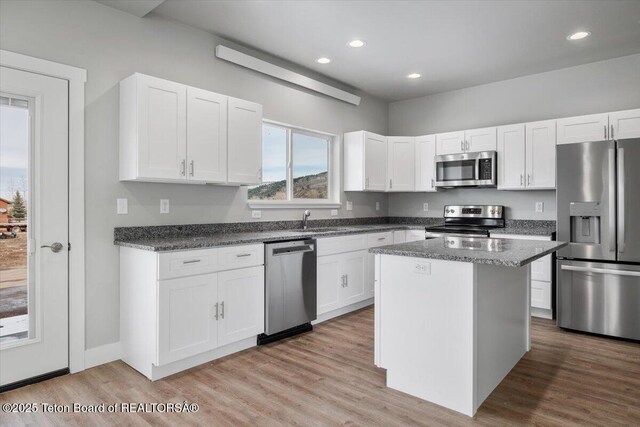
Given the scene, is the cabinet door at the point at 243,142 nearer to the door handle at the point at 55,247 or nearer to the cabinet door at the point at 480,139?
the door handle at the point at 55,247

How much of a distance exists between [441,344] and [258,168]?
221 cm

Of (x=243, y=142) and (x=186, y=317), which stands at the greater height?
(x=243, y=142)

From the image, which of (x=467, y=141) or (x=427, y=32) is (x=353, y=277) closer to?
(x=467, y=141)

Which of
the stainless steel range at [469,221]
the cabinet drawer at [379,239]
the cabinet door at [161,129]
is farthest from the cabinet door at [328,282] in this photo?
the cabinet door at [161,129]

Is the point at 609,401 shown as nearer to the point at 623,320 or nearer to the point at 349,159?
the point at 623,320

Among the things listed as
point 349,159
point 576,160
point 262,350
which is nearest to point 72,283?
point 262,350

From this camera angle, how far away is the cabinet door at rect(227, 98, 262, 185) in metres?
3.41

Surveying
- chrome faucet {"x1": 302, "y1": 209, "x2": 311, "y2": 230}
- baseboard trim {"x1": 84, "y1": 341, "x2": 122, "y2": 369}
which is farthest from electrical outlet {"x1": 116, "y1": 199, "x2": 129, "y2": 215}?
chrome faucet {"x1": 302, "y1": 209, "x2": 311, "y2": 230}

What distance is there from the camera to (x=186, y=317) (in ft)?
9.09

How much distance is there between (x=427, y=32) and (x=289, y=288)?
8.64ft

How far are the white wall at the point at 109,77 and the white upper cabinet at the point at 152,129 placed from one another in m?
0.15

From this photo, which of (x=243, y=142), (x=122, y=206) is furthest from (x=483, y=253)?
(x=122, y=206)

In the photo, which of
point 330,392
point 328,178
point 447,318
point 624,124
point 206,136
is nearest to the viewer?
point 447,318

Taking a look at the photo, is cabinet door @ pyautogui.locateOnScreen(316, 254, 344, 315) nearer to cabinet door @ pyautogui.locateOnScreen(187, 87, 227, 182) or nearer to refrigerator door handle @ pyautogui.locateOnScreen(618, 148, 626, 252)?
cabinet door @ pyautogui.locateOnScreen(187, 87, 227, 182)
